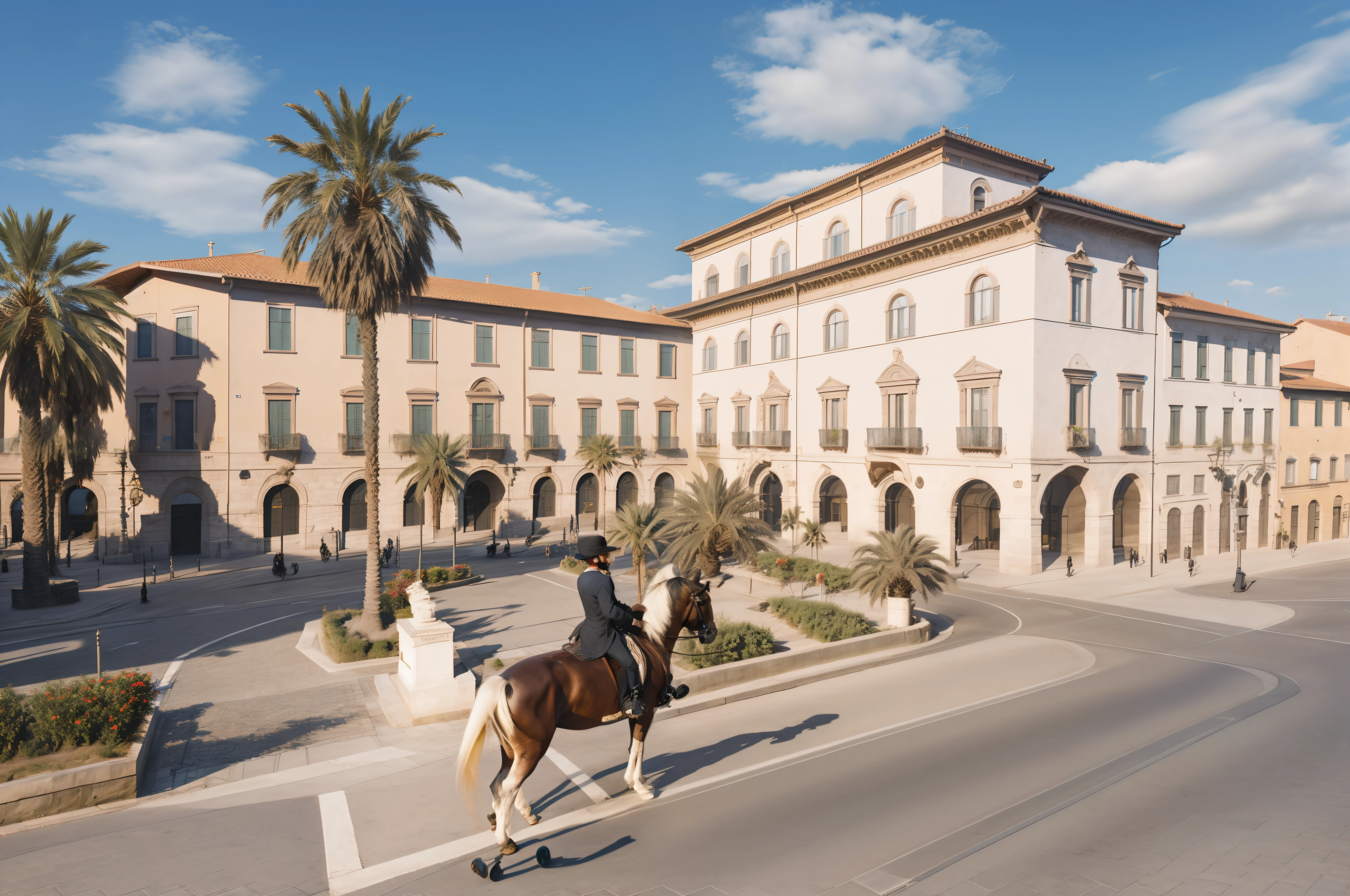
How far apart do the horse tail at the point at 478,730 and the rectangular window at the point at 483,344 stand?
137 feet

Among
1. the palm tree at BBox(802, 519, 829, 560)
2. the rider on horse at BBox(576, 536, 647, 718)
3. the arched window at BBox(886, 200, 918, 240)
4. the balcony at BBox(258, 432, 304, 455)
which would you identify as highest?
the arched window at BBox(886, 200, 918, 240)

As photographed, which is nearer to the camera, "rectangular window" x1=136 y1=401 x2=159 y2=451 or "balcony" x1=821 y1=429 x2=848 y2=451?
"rectangular window" x1=136 y1=401 x2=159 y2=451

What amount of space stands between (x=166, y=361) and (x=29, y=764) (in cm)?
3712

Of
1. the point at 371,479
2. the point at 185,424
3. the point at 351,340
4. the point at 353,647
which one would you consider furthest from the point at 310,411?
the point at 353,647

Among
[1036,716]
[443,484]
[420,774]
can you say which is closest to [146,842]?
[420,774]

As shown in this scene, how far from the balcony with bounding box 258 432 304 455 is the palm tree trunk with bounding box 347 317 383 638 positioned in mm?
22489

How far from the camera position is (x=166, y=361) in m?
38.8

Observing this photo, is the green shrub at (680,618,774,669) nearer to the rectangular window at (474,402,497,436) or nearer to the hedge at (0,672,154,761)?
the hedge at (0,672,154,761)

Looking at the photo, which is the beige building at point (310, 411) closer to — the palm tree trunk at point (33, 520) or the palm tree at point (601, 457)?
the palm tree at point (601, 457)

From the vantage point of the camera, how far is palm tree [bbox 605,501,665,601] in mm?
25547

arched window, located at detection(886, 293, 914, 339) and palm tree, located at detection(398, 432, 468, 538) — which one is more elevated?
arched window, located at detection(886, 293, 914, 339)

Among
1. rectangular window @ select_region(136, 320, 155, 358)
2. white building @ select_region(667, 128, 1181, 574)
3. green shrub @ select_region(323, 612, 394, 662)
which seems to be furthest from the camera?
rectangular window @ select_region(136, 320, 155, 358)

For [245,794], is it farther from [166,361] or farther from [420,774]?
[166,361]

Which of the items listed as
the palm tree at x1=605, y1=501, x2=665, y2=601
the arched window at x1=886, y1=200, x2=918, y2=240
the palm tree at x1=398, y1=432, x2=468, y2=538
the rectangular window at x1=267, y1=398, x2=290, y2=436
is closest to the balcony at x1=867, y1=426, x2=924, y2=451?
the arched window at x1=886, y1=200, x2=918, y2=240
